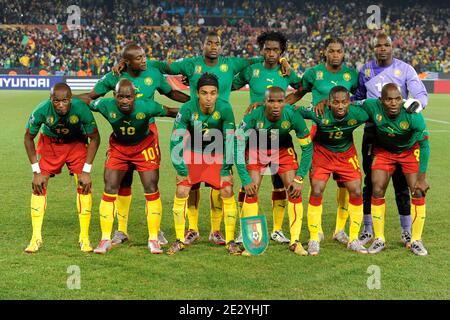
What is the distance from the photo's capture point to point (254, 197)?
7.23 m

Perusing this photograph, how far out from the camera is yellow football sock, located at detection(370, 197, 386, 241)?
288 inches

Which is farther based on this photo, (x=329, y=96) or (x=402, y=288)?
(x=329, y=96)

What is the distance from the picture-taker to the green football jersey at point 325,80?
7.58 meters

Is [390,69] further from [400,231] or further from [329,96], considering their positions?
[400,231]

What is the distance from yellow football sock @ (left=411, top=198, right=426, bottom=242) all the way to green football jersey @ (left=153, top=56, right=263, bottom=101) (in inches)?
101

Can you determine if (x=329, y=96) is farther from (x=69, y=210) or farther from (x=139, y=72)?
(x=69, y=210)

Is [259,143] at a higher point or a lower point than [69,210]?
higher

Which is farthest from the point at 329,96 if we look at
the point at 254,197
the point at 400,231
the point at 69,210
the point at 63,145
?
the point at 69,210

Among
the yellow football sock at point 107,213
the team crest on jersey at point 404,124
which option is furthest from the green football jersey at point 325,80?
the yellow football sock at point 107,213

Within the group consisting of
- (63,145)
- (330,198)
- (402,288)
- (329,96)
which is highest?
(329,96)

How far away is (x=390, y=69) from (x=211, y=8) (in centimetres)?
4068

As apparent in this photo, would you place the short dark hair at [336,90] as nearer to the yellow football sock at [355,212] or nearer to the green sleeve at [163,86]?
the yellow football sock at [355,212]

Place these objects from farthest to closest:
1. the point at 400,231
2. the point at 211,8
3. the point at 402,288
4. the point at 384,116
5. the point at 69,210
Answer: the point at 211,8
the point at 69,210
the point at 400,231
the point at 384,116
the point at 402,288
